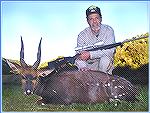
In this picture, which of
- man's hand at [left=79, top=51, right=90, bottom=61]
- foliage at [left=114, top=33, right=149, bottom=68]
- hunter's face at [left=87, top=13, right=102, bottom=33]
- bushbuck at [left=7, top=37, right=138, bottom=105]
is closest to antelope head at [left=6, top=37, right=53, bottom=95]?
Result: bushbuck at [left=7, top=37, right=138, bottom=105]

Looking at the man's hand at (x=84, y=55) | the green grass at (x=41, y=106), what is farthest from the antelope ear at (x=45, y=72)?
the man's hand at (x=84, y=55)

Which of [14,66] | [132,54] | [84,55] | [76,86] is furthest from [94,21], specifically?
[14,66]

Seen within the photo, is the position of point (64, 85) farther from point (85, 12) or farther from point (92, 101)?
point (85, 12)

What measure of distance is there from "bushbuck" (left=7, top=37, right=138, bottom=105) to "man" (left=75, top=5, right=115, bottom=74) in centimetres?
8

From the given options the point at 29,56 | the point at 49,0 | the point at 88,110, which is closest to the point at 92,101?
the point at 88,110

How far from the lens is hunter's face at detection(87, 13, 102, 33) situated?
4594 mm

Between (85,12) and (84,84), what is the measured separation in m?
0.79

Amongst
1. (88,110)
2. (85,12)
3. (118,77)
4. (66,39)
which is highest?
(85,12)

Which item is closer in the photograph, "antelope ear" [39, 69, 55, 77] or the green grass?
the green grass

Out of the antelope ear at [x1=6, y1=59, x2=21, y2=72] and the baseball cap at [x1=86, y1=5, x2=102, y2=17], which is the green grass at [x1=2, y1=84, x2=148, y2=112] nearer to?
the antelope ear at [x1=6, y1=59, x2=21, y2=72]

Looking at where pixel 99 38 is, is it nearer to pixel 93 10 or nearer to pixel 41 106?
pixel 93 10

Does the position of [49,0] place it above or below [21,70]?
above

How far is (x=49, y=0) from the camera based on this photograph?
179 inches

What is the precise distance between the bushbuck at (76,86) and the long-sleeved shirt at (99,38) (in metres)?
0.21
